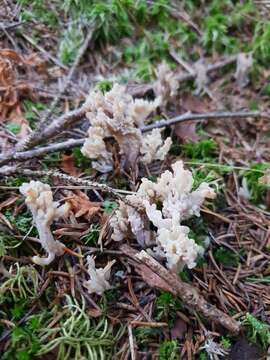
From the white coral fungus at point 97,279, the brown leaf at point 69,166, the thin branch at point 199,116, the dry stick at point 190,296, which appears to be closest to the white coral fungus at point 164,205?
the dry stick at point 190,296

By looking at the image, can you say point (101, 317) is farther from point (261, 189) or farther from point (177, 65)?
point (177, 65)

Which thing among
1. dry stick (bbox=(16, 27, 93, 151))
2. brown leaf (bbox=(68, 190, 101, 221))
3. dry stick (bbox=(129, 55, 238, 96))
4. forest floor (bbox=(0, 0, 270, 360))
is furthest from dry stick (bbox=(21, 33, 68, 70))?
brown leaf (bbox=(68, 190, 101, 221))

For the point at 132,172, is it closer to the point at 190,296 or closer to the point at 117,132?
the point at 117,132

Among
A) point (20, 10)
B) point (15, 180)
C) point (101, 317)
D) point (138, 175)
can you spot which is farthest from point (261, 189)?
point (20, 10)

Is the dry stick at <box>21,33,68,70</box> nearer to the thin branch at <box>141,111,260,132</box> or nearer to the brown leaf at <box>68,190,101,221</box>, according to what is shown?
the thin branch at <box>141,111,260,132</box>

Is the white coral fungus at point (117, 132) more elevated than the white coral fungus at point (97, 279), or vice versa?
the white coral fungus at point (117, 132)

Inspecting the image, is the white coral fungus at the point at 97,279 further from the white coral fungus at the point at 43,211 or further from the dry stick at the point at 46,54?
the dry stick at the point at 46,54
